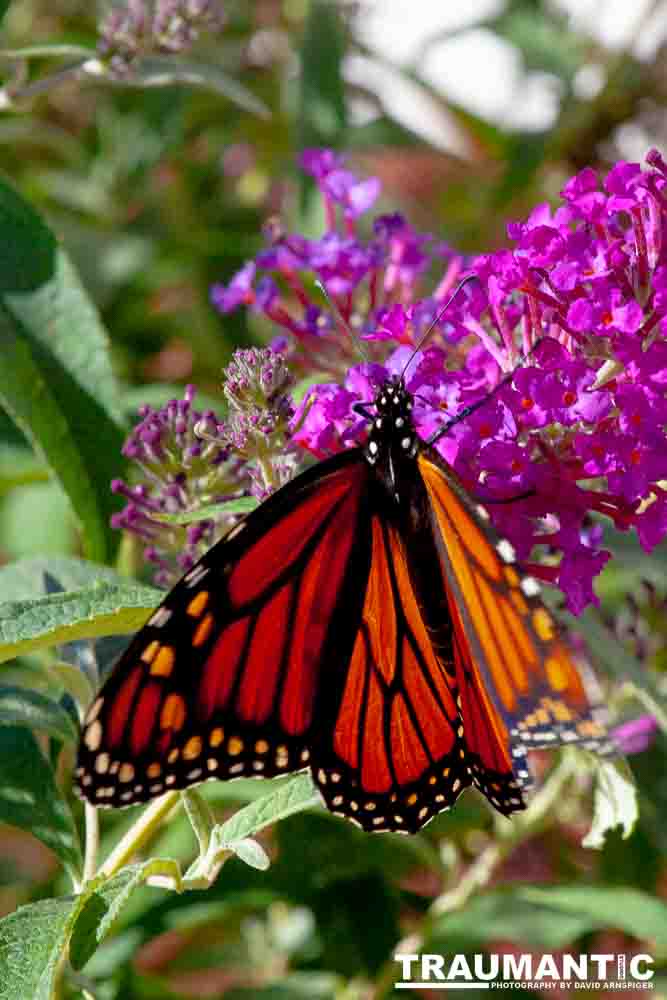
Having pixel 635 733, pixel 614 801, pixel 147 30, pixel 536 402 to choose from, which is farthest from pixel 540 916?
pixel 147 30

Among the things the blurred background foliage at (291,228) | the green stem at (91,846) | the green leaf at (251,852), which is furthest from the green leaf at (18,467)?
the green leaf at (251,852)

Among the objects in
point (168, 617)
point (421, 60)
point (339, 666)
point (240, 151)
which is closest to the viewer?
point (168, 617)

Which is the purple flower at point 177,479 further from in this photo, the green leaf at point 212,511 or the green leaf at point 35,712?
the green leaf at point 35,712

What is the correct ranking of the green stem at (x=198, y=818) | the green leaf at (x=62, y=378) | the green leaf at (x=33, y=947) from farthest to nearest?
the green leaf at (x=62, y=378), the green stem at (x=198, y=818), the green leaf at (x=33, y=947)

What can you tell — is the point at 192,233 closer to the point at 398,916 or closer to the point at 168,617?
the point at 398,916

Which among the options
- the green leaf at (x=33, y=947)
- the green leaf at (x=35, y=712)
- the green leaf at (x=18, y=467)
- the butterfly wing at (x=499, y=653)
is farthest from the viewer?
the green leaf at (x=18, y=467)

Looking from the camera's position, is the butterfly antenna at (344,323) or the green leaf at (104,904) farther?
the butterfly antenna at (344,323)

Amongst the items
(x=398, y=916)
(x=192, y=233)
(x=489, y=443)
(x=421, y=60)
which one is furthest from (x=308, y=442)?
(x=421, y=60)

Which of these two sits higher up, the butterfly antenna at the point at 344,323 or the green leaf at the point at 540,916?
the butterfly antenna at the point at 344,323

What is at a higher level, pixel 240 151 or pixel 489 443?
pixel 240 151
